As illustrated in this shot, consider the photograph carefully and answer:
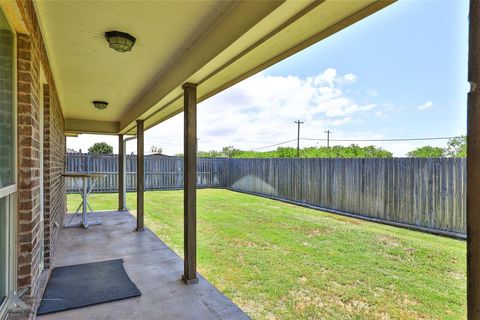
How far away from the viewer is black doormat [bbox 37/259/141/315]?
2.70m

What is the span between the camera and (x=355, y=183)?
7.66 meters

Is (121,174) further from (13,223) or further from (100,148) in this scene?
(100,148)

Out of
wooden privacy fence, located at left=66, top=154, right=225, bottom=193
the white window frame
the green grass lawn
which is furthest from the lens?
wooden privacy fence, located at left=66, top=154, right=225, bottom=193

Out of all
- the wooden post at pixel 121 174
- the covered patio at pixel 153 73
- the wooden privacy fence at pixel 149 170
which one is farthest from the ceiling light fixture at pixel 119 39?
the wooden privacy fence at pixel 149 170

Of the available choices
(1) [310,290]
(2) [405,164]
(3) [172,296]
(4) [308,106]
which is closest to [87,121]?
(3) [172,296]

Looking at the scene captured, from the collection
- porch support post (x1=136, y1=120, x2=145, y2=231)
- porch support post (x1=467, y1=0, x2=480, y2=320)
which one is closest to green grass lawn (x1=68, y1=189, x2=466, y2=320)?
porch support post (x1=136, y1=120, x2=145, y2=231)

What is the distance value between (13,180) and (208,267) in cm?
257

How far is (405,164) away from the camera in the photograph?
6.48m

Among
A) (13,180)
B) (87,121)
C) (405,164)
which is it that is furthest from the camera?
(87,121)

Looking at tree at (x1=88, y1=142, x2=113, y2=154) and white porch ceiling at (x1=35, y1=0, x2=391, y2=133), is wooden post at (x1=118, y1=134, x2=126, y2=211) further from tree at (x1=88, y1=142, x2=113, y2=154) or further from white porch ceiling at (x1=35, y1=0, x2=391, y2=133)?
tree at (x1=88, y1=142, x2=113, y2=154)

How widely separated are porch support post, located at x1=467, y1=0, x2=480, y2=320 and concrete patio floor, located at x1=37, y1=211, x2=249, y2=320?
78.9 inches

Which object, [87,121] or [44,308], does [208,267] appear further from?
[87,121]

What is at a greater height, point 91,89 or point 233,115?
point 233,115

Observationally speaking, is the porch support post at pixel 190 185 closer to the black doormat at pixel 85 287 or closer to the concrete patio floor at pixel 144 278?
the concrete patio floor at pixel 144 278
